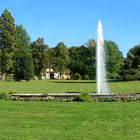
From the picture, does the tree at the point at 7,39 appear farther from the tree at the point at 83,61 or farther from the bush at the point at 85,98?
the bush at the point at 85,98

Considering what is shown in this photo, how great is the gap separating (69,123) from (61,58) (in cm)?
10910

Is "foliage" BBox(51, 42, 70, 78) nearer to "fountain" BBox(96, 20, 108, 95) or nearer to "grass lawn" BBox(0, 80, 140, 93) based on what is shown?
"grass lawn" BBox(0, 80, 140, 93)

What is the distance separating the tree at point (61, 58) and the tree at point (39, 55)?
911 cm

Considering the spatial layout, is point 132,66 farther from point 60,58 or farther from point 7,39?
point 60,58

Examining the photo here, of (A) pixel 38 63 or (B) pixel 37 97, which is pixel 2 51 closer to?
(A) pixel 38 63

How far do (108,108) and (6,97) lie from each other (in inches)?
296

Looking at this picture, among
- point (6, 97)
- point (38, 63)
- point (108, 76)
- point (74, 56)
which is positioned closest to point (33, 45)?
point (38, 63)

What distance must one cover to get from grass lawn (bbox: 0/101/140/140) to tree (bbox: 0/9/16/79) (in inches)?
2756

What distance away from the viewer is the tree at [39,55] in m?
112

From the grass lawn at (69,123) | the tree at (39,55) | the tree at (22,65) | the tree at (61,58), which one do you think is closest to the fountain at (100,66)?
the grass lawn at (69,123)

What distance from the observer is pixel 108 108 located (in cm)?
1711

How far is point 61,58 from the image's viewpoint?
123 meters

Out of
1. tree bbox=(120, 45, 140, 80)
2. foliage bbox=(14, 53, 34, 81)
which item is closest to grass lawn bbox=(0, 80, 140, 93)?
tree bbox=(120, 45, 140, 80)

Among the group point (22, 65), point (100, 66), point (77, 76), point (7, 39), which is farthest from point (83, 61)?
point (100, 66)
